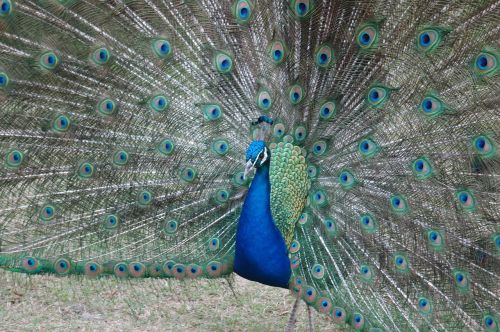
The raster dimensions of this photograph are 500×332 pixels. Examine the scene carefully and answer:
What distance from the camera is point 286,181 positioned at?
2961 mm

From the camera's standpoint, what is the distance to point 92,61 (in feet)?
9.45

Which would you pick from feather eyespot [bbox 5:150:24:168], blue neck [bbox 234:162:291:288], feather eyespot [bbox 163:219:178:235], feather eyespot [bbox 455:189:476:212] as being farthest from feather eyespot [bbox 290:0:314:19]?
feather eyespot [bbox 5:150:24:168]

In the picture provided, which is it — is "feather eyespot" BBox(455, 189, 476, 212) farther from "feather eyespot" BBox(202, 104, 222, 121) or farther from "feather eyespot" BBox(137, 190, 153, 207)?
"feather eyespot" BBox(137, 190, 153, 207)

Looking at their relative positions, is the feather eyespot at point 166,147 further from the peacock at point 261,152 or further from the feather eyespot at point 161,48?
the feather eyespot at point 161,48

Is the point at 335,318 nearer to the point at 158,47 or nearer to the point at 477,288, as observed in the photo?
the point at 477,288

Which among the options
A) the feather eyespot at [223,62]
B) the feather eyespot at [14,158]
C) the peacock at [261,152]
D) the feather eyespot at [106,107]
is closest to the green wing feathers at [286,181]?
the peacock at [261,152]

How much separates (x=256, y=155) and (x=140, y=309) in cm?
167

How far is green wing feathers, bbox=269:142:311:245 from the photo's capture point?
9.68 ft

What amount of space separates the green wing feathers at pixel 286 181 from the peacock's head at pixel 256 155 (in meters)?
0.28

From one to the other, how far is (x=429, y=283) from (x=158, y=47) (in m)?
1.64

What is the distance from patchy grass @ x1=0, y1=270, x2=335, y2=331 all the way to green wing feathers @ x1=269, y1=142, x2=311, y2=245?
3.23 feet

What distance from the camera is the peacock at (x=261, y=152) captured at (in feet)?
8.99

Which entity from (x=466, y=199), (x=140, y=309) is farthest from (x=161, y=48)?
(x=140, y=309)

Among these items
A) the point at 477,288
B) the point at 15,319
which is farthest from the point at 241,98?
the point at 15,319
